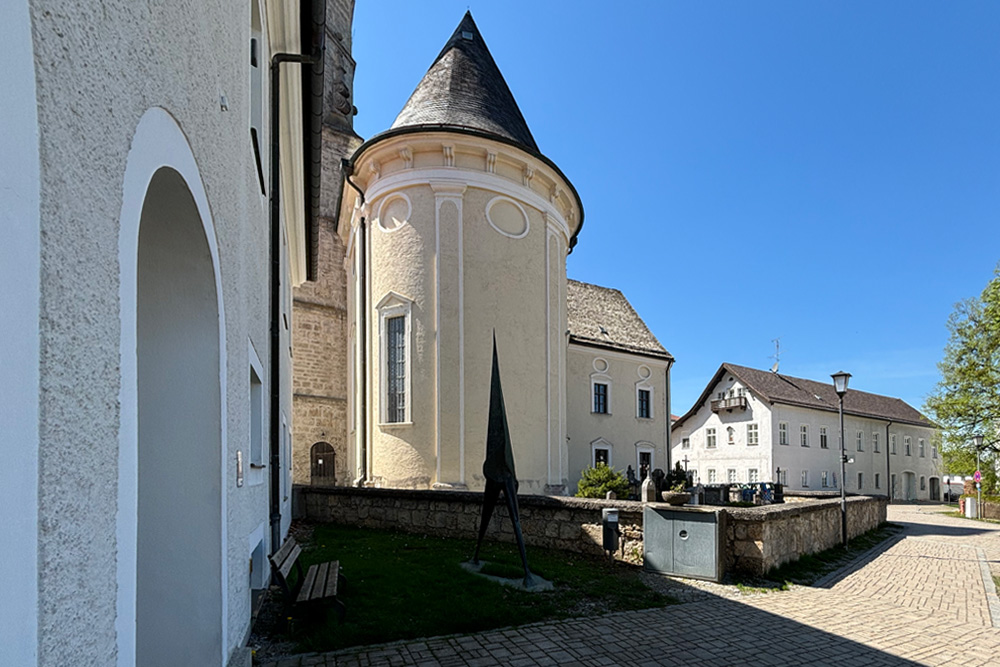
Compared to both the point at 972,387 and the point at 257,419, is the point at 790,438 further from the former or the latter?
the point at 257,419

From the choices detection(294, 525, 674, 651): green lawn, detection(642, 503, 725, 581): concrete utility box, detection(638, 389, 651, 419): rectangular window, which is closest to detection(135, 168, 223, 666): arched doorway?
detection(294, 525, 674, 651): green lawn

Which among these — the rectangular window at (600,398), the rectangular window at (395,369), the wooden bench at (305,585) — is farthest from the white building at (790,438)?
the wooden bench at (305,585)

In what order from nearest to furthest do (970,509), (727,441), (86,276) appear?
(86,276), (970,509), (727,441)

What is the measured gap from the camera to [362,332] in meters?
19.4

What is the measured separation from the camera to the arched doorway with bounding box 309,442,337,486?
23.5m

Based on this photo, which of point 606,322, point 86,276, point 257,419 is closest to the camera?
point 86,276

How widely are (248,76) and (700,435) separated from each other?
43.0 m

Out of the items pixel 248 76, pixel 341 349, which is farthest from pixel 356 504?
pixel 341 349

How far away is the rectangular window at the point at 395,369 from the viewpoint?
17984mm

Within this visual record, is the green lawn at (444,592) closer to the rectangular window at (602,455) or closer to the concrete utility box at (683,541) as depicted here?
the concrete utility box at (683,541)

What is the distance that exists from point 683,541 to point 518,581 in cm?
257

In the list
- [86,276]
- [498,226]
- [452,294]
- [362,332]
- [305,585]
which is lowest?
[305,585]

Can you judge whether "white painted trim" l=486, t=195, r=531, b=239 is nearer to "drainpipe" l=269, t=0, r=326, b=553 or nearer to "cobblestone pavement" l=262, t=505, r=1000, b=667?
"drainpipe" l=269, t=0, r=326, b=553

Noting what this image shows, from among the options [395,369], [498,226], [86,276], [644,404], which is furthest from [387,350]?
[86,276]
